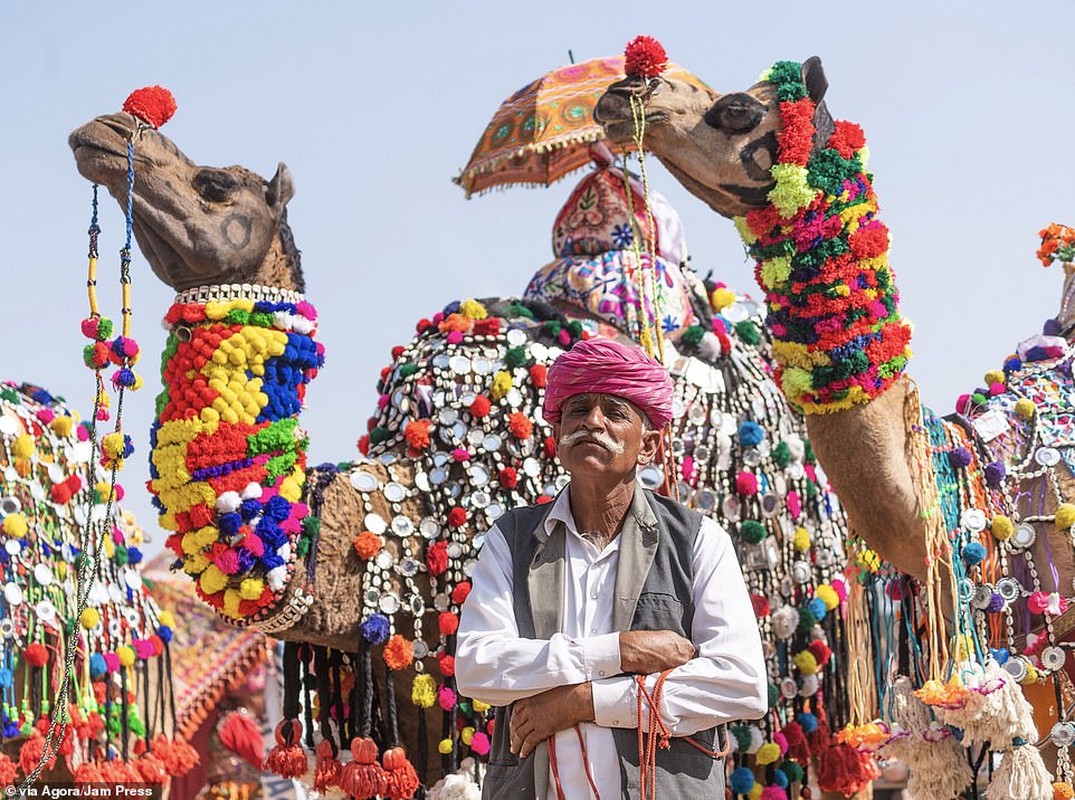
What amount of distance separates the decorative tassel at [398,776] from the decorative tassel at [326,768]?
21 cm

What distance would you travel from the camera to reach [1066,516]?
5598 mm

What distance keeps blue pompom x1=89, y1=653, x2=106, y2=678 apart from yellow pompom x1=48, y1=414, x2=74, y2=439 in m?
0.99

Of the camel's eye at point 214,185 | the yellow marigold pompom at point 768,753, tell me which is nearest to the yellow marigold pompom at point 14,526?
the camel's eye at point 214,185

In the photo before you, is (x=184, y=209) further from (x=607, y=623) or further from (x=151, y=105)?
(x=607, y=623)

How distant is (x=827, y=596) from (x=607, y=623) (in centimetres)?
340

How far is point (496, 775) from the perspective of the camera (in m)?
3.56

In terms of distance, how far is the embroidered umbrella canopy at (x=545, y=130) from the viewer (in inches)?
291

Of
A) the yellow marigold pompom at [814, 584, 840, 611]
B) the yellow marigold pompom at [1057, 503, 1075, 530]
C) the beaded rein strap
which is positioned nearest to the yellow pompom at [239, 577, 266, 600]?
the beaded rein strap

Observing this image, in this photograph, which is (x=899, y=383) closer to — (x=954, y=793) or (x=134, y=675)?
(x=954, y=793)

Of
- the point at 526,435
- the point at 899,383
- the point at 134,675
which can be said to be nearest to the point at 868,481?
the point at 899,383

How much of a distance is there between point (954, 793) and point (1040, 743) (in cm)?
37

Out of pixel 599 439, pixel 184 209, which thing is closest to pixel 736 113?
pixel 599 439

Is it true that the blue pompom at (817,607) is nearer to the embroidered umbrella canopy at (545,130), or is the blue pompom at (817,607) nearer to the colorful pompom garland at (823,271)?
the colorful pompom garland at (823,271)

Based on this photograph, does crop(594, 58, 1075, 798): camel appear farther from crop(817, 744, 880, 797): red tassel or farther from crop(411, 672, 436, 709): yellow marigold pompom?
crop(411, 672, 436, 709): yellow marigold pompom
